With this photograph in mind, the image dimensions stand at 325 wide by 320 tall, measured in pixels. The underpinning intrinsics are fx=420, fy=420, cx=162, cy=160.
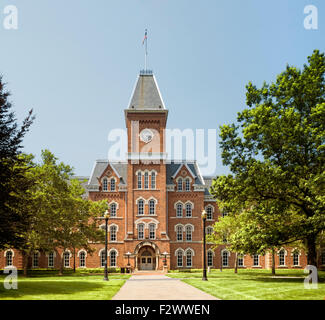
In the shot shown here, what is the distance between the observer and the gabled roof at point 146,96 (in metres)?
62.0

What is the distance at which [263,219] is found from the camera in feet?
99.7

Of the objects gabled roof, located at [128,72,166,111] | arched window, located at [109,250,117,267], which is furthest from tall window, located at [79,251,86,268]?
gabled roof, located at [128,72,166,111]

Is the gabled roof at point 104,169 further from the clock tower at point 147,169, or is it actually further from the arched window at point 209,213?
the arched window at point 209,213

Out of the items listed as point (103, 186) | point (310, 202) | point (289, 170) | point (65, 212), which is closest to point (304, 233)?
point (310, 202)

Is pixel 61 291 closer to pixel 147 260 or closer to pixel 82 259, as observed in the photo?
pixel 147 260

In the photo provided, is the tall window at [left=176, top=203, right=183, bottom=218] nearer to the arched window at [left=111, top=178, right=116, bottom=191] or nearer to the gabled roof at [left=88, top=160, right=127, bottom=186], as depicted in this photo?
the gabled roof at [left=88, top=160, right=127, bottom=186]

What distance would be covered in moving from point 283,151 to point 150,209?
33139 millimetres

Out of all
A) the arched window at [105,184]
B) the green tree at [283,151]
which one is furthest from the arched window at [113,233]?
the green tree at [283,151]

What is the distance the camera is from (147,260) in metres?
59.4

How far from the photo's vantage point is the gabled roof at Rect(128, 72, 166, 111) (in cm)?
6197

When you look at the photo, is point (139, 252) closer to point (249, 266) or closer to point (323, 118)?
point (249, 266)

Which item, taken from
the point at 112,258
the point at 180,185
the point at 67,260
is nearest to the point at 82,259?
the point at 67,260

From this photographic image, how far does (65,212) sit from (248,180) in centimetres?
2180
